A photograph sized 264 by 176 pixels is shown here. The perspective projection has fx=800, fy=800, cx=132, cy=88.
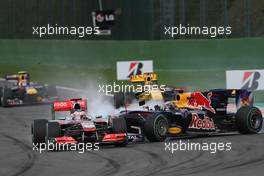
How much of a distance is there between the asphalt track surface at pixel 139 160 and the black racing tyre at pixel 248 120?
0.36 metres

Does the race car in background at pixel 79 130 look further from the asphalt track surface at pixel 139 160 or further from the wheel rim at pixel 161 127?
the wheel rim at pixel 161 127

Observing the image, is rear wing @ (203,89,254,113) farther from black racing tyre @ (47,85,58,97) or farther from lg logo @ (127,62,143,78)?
black racing tyre @ (47,85,58,97)

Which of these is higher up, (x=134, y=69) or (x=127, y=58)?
(x=127, y=58)

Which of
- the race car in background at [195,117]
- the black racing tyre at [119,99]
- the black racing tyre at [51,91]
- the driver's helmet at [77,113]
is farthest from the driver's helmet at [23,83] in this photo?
the driver's helmet at [77,113]

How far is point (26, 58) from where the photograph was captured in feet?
121

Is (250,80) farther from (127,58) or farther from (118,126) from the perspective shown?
(127,58)

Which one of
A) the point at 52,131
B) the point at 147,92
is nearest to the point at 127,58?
the point at 147,92

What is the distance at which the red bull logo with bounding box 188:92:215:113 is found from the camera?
17.6 meters

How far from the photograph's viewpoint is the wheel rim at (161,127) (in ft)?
53.5

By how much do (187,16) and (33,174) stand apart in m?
19.5

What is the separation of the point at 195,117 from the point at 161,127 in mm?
1092

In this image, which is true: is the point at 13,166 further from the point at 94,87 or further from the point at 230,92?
the point at 94,87

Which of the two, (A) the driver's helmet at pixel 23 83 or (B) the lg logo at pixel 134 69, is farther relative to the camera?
(A) the driver's helmet at pixel 23 83

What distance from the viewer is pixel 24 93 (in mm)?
27469
